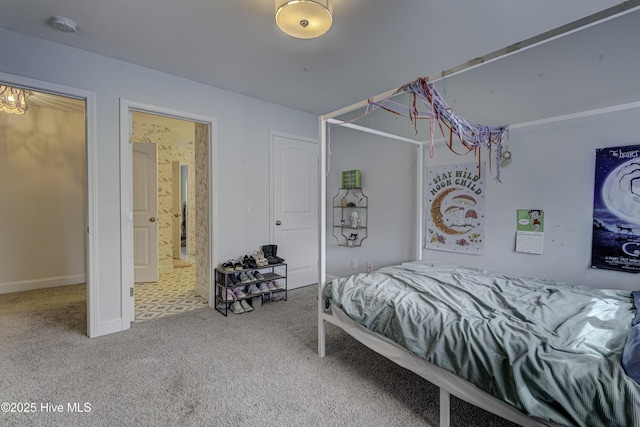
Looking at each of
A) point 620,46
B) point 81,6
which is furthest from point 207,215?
point 620,46

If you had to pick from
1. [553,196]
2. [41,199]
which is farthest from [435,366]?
[41,199]

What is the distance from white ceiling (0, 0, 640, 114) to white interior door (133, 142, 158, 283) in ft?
5.69

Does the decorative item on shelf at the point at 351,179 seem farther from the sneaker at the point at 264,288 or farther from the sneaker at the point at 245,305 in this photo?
the sneaker at the point at 245,305

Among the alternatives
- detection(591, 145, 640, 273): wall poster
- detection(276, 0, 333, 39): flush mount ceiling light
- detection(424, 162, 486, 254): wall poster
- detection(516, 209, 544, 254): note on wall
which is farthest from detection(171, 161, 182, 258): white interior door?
detection(591, 145, 640, 273): wall poster

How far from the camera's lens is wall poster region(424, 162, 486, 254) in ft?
9.20

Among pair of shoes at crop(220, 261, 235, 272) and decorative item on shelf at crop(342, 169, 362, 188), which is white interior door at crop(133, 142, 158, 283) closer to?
pair of shoes at crop(220, 261, 235, 272)

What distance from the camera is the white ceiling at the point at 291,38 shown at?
1915 mm

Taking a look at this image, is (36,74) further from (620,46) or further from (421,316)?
(620,46)

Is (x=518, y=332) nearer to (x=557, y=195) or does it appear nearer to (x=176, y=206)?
(x=557, y=195)

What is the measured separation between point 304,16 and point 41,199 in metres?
4.31

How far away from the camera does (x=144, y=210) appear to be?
4230mm

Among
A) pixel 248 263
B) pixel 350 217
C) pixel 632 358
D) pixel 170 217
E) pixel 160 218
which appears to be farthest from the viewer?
pixel 170 217

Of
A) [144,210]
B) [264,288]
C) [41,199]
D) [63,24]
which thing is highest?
[63,24]

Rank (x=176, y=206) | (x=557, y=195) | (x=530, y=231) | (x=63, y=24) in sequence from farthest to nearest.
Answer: (x=176, y=206) < (x=530, y=231) < (x=557, y=195) < (x=63, y=24)
